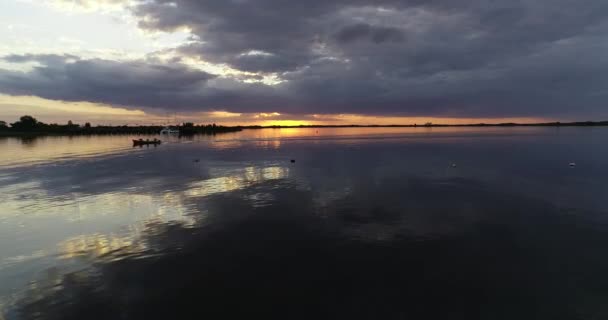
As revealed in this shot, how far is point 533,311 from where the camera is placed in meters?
12.9

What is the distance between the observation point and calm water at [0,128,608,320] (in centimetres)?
1350

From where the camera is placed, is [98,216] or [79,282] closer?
[79,282]

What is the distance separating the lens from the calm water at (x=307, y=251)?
1350cm

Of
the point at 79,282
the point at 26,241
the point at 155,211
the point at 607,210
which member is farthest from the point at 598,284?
the point at 26,241

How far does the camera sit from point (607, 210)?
2658cm

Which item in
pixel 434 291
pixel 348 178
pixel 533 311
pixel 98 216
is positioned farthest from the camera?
pixel 348 178

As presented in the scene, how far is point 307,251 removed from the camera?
61.9 feet

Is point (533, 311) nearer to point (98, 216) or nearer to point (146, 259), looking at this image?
point (146, 259)

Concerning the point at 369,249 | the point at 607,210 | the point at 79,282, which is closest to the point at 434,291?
→ the point at 369,249

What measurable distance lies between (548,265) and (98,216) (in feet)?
102

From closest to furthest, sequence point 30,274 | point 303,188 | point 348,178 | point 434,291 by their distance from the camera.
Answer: point 434,291 < point 30,274 < point 303,188 < point 348,178

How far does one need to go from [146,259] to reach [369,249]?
1259 centimetres

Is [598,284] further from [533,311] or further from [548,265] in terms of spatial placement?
[533,311]

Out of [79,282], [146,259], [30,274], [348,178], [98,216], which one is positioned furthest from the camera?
[348,178]
